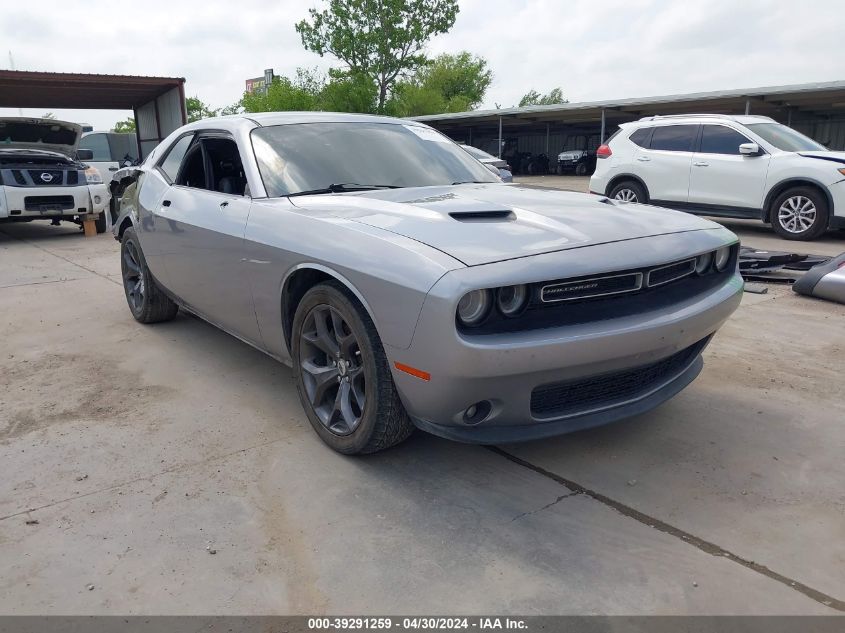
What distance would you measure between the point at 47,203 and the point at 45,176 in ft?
1.35

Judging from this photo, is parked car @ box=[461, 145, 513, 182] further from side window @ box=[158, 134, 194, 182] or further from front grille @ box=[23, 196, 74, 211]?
front grille @ box=[23, 196, 74, 211]

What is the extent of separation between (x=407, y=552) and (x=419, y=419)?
0.49 m

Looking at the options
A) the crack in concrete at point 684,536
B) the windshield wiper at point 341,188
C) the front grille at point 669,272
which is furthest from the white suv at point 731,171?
the crack in concrete at point 684,536

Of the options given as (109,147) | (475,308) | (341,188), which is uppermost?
(109,147)

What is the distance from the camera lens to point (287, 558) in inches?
88.4

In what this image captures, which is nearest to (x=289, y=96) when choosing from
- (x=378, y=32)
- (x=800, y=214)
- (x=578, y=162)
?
(x=378, y=32)

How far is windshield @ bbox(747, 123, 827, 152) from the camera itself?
360 inches

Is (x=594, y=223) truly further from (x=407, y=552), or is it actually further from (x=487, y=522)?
(x=407, y=552)

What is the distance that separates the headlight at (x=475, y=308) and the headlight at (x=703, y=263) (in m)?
1.18

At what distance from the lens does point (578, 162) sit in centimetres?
2834

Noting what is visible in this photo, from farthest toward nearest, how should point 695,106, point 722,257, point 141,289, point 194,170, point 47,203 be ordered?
point 695,106 → point 47,203 → point 141,289 → point 194,170 → point 722,257

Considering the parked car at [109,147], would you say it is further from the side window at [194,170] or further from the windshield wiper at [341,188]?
the windshield wiper at [341,188]

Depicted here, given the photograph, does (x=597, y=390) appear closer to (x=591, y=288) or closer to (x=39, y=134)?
(x=591, y=288)

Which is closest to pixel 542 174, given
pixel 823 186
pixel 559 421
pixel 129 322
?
pixel 823 186
